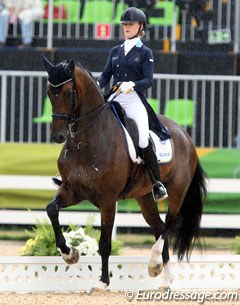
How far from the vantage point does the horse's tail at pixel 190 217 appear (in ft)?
30.3

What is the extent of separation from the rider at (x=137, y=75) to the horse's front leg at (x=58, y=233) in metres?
0.93

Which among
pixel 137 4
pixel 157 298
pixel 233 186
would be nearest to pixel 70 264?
pixel 157 298

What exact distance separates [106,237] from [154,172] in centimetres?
81

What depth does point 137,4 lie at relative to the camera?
547 inches

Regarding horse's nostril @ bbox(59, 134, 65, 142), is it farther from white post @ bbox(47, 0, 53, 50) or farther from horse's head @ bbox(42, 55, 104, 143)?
white post @ bbox(47, 0, 53, 50)

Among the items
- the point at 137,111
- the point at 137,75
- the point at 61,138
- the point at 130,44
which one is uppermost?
the point at 130,44

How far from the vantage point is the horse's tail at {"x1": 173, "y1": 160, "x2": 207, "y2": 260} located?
9.23m

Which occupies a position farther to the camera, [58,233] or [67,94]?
[58,233]

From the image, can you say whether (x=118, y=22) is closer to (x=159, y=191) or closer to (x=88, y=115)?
(x=159, y=191)

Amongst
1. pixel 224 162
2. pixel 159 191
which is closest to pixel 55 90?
pixel 159 191

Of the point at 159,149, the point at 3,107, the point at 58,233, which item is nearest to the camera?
the point at 58,233

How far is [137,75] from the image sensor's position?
863 cm

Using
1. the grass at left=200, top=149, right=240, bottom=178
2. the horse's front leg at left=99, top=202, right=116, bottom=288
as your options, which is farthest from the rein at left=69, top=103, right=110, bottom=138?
the grass at left=200, top=149, right=240, bottom=178

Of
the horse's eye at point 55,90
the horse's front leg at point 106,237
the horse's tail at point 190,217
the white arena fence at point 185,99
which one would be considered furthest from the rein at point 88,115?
the white arena fence at point 185,99
